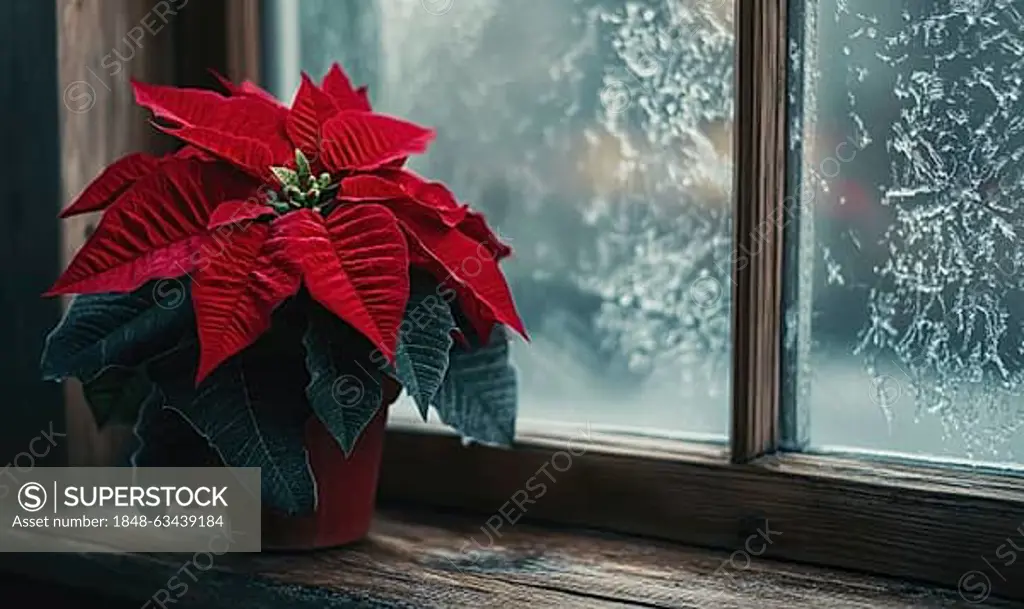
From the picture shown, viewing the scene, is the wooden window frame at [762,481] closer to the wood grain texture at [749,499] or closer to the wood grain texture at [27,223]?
the wood grain texture at [749,499]

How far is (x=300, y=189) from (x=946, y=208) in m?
0.48

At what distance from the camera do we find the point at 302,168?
3.27 feet

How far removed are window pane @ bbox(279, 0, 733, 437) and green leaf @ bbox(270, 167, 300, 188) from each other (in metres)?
0.25

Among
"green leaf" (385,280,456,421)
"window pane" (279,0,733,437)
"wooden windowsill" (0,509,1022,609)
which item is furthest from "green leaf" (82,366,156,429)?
"window pane" (279,0,733,437)

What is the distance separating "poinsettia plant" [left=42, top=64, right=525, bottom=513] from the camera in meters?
0.92

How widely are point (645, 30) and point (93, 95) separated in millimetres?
511

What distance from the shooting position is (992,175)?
3.00ft

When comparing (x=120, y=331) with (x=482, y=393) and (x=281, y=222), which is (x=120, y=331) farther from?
(x=482, y=393)

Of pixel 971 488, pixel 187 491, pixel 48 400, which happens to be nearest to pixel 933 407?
pixel 971 488

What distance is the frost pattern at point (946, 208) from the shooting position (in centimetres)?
91

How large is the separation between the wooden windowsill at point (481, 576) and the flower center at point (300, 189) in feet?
0.92

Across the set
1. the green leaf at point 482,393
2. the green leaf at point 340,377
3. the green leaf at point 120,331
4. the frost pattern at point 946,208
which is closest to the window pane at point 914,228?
the frost pattern at point 946,208

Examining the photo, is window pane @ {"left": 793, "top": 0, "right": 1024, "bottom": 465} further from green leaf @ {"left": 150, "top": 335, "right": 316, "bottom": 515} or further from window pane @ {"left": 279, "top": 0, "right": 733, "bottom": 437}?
green leaf @ {"left": 150, "top": 335, "right": 316, "bottom": 515}

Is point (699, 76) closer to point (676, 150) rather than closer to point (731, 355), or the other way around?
point (676, 150)
